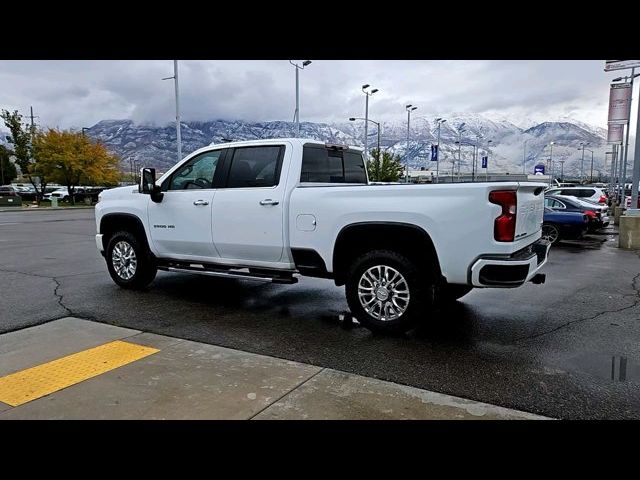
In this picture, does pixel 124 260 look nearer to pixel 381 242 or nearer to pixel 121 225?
pixel 121 225

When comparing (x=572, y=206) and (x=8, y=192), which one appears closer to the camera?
(x=572, y=206)

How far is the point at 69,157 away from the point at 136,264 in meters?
39.6

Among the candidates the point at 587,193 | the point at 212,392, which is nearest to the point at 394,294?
the point at 212,392

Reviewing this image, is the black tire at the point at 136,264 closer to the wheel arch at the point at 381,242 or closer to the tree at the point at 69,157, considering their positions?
the wheel arch at the point at 381,242

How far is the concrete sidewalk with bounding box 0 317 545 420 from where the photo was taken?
11.1ft

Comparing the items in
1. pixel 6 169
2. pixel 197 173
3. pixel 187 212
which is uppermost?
pixel 6 169

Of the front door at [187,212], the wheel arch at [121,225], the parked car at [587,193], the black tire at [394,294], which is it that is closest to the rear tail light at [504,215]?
the black tire at [394,294]

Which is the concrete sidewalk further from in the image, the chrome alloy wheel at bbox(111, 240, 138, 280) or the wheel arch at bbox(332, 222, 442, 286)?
the chrome alloy wheel at bbox(111, 240, 138, 280)

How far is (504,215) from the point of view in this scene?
4.54m

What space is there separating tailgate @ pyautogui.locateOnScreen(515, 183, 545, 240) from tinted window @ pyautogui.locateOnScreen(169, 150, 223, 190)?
3.83 m

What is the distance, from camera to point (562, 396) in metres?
3.70

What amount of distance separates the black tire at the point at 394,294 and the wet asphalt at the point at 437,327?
6.7 inches
